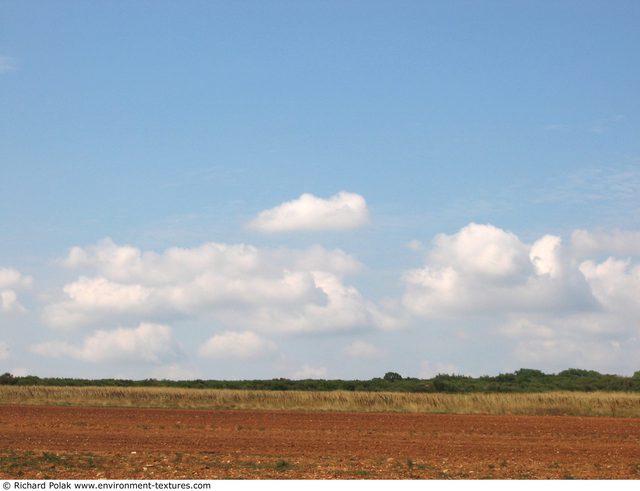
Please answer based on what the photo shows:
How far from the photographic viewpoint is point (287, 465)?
1997 centimetres

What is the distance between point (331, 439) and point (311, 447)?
298 centimetres

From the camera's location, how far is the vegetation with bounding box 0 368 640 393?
6950 centimetres

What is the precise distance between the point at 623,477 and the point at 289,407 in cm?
3039

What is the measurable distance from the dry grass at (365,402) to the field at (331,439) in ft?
0.37

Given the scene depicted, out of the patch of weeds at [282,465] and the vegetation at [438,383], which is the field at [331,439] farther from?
the vegetation at [438,383]

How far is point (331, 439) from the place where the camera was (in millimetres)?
27062

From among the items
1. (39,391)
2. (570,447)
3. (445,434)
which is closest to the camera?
(570,447)

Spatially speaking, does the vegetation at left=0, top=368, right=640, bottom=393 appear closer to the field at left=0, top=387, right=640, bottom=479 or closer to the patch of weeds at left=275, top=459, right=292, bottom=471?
the field at left=0, top=387, right=640, bottom=479

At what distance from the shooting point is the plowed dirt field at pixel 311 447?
19.1 m

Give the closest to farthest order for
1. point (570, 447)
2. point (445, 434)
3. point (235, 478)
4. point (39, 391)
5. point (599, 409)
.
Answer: point (235, 478)
point (570, 447)
point (445, 434)
point (599, 409)
point (39, 391)

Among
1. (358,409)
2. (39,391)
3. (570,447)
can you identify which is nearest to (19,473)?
A: (570,447)

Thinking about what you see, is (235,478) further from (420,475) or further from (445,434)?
(445,434)

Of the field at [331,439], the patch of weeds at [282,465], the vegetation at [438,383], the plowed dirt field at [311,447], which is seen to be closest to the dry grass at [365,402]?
the field at [331,439]

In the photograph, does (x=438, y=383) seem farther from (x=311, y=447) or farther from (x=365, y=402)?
(x=311, y=447)
